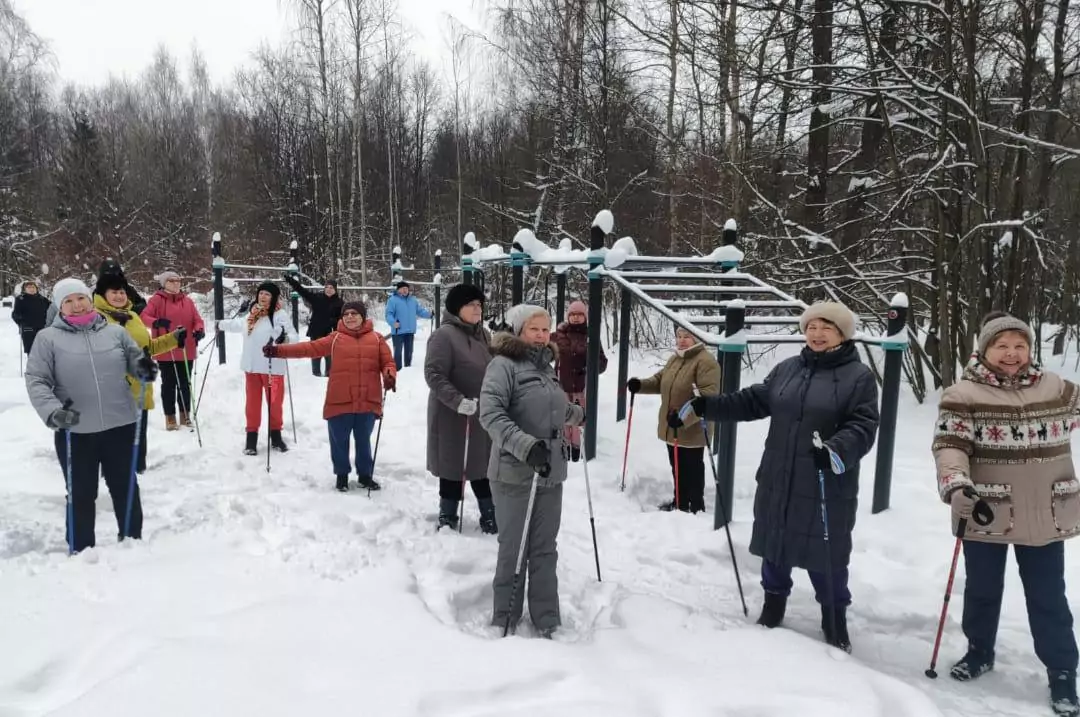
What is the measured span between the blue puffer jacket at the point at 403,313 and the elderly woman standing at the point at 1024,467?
29.9 ft

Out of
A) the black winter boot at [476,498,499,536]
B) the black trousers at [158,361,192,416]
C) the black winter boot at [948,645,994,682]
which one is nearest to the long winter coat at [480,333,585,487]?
the black winter boot at [476,498,499,536]

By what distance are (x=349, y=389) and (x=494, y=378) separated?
235 centimetres

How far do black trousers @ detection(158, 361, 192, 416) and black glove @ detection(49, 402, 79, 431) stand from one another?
3.61 meters

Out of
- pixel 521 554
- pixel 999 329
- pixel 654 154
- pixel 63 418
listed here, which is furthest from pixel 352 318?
pixel 654 154

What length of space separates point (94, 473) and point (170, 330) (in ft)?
11.1

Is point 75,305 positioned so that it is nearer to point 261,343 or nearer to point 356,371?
point 356,371

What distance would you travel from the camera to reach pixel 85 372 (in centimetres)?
373

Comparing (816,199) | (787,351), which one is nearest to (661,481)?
(816,199)

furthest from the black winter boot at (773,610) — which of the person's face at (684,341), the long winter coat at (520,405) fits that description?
the person's face at (684,341)

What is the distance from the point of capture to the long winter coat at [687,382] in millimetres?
5078

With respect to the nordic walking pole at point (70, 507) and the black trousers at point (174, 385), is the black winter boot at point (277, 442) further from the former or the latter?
the nordic walking pole at point (70, 507)

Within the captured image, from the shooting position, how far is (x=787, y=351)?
12.8m

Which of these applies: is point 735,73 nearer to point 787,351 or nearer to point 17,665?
point 787,351

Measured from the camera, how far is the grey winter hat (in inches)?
109
